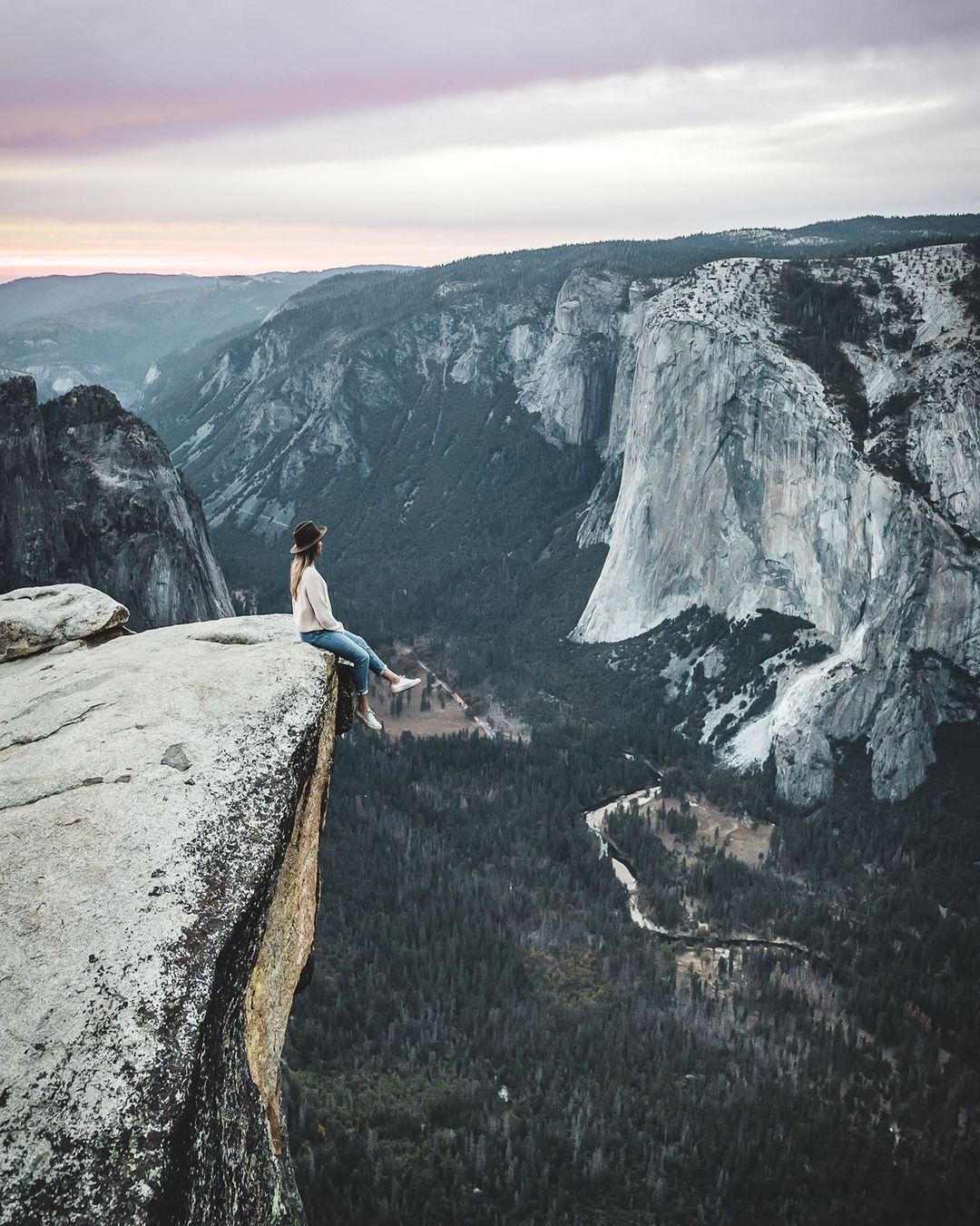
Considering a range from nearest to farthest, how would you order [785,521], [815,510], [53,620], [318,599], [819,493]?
[318,599]
[53,620]
[819,493]
[815,510]
[785,521]

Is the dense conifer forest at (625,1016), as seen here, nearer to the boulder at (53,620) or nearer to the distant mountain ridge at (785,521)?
the distant mountain ridge at (785,521)

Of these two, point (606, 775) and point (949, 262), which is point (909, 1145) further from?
point (949, 262)

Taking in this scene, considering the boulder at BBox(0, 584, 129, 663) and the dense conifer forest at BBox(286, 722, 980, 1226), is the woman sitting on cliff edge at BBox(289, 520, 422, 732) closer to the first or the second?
the boulder at BBox(0, 584, 129, 663)

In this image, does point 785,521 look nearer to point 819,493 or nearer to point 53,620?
point 819,493

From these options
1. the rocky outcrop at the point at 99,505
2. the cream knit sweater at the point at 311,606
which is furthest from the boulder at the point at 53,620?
the rocky outcrop at the point at 99,505

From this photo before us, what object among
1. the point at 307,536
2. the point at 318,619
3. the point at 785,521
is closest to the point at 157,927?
the point at 318,619

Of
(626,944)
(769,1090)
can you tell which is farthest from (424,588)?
(769,1090)
